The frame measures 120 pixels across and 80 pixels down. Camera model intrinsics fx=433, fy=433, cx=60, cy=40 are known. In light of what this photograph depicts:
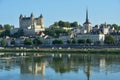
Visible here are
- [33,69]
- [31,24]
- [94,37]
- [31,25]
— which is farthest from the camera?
[31,24]

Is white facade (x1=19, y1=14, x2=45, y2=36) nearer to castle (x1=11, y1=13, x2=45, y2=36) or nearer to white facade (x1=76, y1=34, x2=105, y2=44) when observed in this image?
castle (x1=11, y1=13, x2=45, y2=36)

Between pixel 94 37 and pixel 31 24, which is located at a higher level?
pixel 31 24

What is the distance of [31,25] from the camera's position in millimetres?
66312

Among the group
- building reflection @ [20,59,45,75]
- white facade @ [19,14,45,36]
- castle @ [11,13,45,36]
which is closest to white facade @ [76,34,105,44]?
castle @ [11,13,45,36]

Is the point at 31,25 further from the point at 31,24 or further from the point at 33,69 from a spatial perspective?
the point at 33,69

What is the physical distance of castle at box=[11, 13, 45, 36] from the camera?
6475 centimetres

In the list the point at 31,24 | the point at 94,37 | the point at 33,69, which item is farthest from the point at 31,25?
the point at 33,69

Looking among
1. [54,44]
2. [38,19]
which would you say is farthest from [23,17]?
[54,44]

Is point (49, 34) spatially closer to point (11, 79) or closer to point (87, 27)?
point (87, 27)

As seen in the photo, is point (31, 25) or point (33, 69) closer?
point (33, 69)

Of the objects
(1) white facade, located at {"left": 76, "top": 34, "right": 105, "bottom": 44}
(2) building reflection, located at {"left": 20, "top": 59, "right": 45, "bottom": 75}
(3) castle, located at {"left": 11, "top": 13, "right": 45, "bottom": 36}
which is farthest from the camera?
(3) castle, located at {"left": 11, "top": 13, "right": 45, "bottom": 36}

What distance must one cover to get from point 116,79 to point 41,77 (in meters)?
2.78

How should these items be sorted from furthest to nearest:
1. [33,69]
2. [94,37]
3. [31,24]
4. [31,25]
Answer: [31,24] → [31,25] → [94,37] → [33,69]

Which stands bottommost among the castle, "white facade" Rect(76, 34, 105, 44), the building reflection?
the building reflection
